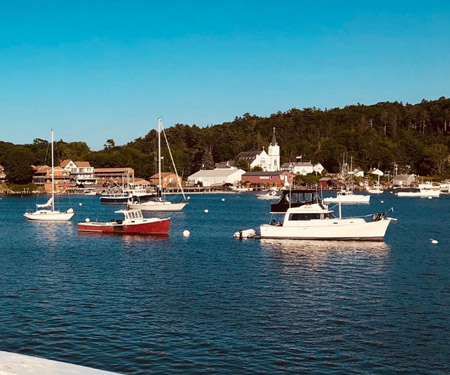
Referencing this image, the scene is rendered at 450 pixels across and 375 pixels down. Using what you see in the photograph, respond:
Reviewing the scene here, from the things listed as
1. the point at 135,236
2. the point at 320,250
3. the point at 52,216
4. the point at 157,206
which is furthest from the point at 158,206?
the point at 320,250

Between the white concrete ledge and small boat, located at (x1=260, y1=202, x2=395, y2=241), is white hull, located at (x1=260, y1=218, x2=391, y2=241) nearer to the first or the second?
small boat, located at (x1=260, y1=202, x2=395, y2=241)

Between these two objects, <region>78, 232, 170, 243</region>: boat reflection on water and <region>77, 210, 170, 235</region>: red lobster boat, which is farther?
<region>77, 210, 170, 235</region>: red lobster boat

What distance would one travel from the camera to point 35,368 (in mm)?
8562

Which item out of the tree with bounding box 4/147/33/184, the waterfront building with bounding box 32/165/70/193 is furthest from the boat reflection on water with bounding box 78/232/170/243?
the tree with bounding box 4/147/33/184

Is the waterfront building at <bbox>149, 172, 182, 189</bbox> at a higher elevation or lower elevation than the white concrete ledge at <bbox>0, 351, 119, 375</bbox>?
higher

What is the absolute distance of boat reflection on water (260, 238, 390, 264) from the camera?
1553 inches

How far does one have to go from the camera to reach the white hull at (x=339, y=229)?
46844 mm

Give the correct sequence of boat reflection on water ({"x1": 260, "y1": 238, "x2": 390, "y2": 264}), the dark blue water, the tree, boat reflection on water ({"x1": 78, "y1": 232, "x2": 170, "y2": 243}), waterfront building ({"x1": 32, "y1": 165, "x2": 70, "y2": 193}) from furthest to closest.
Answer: the tree → waterfront building ({"x1": 32, "y1": 165, "x2": 70, "y2": 193}) → boat reflection on water ({"x1": 78, "y1": 232, "x2": 170, "y2": 243}) → boat reflection on water ({"x1": 260, "y1": 238, "x2": 390, "y2": 264}) → the dark blue water

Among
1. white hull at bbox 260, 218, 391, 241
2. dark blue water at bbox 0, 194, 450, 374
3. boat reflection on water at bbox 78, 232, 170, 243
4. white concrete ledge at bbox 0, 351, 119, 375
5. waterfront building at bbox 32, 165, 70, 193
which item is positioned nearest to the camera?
white concrete ledge at bbox 0, 351, 119, 375

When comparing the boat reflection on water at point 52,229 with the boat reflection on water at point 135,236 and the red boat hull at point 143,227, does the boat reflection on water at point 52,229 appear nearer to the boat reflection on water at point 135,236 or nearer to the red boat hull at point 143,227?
the boat reflection on water at point 135,236

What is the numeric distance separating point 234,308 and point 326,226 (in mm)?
23515

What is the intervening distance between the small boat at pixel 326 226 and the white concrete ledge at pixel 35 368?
39.4m

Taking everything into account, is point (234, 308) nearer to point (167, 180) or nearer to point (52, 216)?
point (52, 216)

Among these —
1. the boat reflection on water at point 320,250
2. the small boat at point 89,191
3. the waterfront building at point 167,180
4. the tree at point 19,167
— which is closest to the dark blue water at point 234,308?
the boat reflection on water at point 320,250
